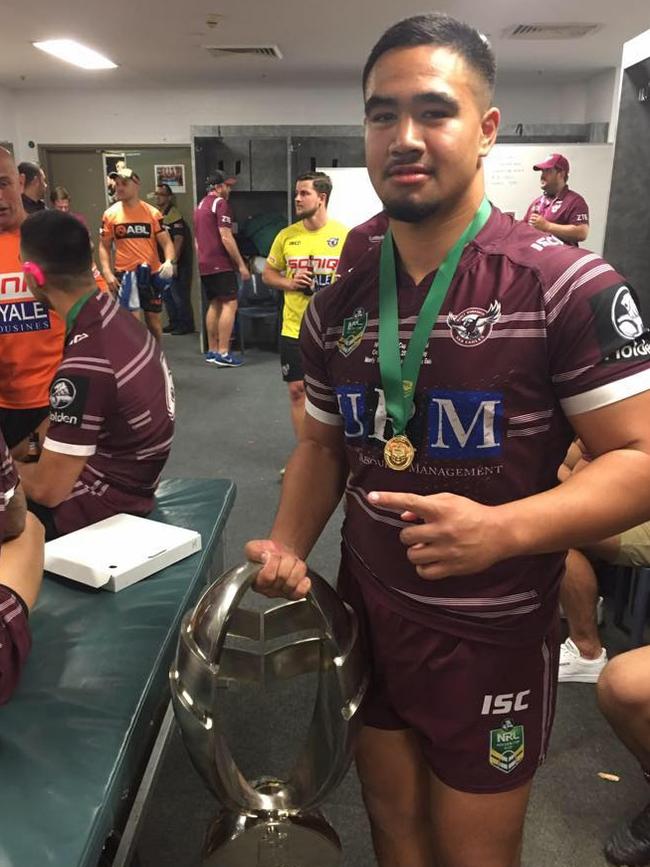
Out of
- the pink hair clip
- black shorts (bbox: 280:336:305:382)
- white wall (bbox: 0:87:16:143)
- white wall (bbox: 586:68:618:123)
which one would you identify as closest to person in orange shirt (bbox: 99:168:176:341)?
black shorts (bbox: 280:336:305:382)

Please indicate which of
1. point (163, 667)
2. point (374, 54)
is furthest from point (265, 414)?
point (374, 54)

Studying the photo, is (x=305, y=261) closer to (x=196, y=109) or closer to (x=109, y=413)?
(x=109, y=413)

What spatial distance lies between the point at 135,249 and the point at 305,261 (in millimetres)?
2920

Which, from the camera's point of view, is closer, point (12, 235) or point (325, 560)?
point (12, 235)

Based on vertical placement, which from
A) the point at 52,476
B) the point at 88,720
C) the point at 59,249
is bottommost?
the point at 88,720

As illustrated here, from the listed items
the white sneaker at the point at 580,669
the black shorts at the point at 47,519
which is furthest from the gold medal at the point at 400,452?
the white sneaker at the point at 580,669

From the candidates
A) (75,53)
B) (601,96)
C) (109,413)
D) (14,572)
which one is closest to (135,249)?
(75,53)

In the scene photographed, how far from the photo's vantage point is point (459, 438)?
93 cm

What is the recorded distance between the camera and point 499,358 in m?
0.89

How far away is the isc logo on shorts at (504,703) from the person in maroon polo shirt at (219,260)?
574 cm

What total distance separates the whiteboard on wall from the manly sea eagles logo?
5342 millimetres

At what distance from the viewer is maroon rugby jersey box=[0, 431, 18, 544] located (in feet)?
3.55

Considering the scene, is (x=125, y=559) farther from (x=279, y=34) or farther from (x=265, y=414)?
(x=279, y=34)

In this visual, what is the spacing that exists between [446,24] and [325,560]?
7.78 feet
